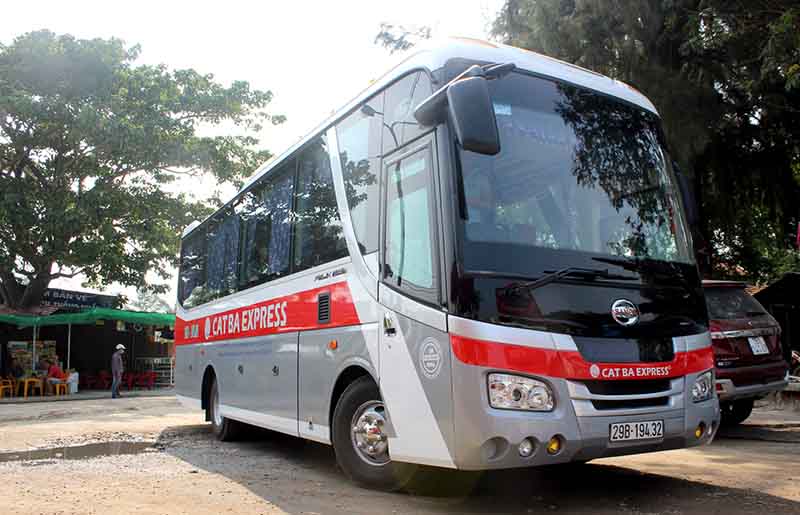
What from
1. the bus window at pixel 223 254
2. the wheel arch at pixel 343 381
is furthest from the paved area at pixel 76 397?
the wheel arch at pixel 343 381

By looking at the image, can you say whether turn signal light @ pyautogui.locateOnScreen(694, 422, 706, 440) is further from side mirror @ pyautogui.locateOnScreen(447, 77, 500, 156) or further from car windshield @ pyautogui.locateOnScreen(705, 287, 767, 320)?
car windshield @ pyautogui.locateOnScreen(705, 287, 767, 320)

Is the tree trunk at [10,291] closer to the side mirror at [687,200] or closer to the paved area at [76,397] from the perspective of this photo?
the paved area at [76,397]

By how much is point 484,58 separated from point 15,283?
82.2 feet

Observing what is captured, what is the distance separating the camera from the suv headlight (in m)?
5.54

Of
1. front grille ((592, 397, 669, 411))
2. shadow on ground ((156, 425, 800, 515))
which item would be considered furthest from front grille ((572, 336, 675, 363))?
shadow on ground ((156, 425, 800, 515))

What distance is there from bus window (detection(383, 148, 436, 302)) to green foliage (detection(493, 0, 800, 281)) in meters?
7.95

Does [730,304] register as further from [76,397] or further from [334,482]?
[76,397]

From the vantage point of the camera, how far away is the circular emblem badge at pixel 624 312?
5.21 metres

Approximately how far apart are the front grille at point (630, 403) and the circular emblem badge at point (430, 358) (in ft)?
3.61

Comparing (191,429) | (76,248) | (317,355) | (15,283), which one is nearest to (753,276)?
(191,429)

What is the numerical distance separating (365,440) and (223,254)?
558 cm

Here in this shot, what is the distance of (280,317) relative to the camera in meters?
7.97

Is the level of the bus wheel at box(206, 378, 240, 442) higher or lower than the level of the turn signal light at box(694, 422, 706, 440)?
lower

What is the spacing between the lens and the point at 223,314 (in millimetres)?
10305
